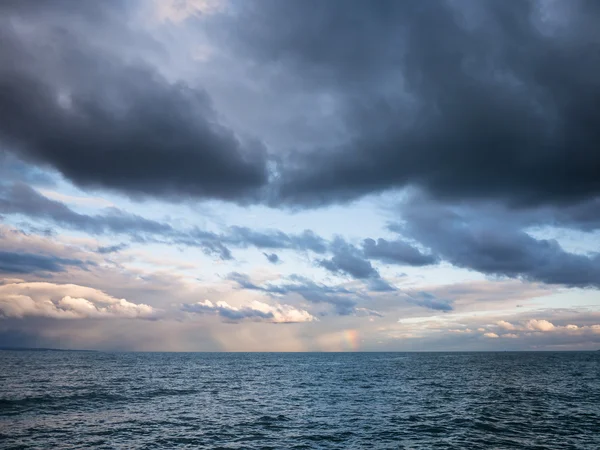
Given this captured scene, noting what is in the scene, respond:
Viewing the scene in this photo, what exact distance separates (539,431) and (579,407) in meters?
21.1

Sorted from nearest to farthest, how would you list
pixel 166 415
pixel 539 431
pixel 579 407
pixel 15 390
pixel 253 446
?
pixel 253 446 < pixel 539 431 < pixel 166 415 < pixel 579 407 < pixel 15 390

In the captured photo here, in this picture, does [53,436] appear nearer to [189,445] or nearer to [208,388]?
[189,445]

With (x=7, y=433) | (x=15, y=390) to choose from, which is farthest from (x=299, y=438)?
(x=15, y=390)

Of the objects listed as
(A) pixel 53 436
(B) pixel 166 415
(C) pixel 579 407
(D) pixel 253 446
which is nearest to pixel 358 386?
(C) pixel 579 407

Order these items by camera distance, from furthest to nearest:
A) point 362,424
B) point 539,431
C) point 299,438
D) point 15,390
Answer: point 15,390, point 362,424, point 539,431, point 299,438

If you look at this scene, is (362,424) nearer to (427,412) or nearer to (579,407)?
(427,412)

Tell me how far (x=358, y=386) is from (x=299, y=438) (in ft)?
156

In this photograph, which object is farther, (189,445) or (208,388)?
(208,388)

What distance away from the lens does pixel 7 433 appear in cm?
4038

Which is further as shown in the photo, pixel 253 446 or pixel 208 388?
pixel 208 388

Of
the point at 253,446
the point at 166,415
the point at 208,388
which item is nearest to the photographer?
the point at 253,446

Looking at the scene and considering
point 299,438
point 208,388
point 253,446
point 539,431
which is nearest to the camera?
point 253,446

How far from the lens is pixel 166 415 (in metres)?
50.1

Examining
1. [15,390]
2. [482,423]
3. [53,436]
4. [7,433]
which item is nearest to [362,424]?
[482,423]
